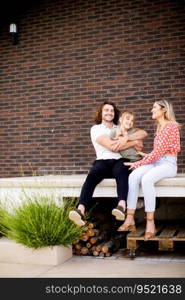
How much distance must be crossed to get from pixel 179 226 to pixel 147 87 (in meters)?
2.05

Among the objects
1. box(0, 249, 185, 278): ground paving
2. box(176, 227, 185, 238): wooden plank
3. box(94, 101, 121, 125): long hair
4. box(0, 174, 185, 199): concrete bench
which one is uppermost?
box(94, 101, 121, 125): long hair

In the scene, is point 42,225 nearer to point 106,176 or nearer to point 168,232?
point 106,176

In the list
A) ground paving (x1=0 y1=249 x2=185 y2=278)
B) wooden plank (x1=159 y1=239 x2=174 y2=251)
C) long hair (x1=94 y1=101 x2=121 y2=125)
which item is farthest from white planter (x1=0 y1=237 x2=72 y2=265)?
long hair (x1=94 y1=101 x2=121 y2=125)

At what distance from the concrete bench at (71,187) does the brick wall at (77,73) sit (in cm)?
142

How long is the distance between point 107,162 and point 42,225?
0.99 metres

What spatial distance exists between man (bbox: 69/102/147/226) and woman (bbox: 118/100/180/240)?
0.11m

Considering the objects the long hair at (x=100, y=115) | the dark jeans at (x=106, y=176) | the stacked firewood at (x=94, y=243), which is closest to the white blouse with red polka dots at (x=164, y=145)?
the dark jeans at (x=106, y=176)

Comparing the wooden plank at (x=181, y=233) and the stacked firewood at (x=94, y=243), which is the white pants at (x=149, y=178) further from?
the stacked firewood at (x=94, y=243)

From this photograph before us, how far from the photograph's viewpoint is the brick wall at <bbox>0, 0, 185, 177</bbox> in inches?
236

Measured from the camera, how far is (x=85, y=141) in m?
6.39

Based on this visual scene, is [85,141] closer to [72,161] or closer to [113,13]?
[72,161]

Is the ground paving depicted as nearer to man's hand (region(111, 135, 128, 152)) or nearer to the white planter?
the white planter

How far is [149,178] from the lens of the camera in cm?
430

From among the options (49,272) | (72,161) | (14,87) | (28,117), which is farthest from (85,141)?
(49,272)
